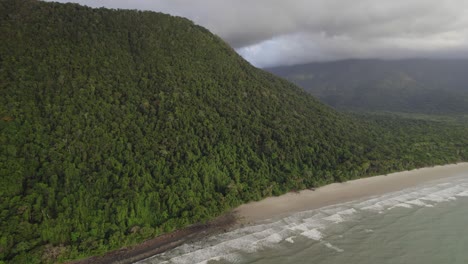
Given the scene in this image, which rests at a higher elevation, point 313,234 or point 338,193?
point 338,193

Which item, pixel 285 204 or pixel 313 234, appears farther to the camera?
pixel 285 204

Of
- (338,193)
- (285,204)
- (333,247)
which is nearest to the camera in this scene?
(333,247)

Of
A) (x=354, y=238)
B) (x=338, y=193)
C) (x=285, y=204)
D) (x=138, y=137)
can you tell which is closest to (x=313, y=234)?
(x=354, y=238)

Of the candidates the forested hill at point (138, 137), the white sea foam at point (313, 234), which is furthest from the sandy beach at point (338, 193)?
the white sea foam at point (313, 234)

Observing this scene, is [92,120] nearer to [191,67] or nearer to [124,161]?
[124,161]

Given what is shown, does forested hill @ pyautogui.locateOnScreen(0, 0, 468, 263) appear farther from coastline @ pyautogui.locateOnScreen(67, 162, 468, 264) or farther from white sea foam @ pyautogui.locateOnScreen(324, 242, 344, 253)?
white sea foam @ pyautogui.locateOnScreen(324, 242, 344, 253)

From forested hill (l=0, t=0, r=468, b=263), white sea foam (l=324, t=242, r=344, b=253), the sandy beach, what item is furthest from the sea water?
forested hill (l=0, t=0, r=468, b=263)

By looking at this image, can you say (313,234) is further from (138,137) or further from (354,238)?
(138,137)

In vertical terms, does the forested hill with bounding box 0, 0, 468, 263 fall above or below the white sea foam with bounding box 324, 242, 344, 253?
above
